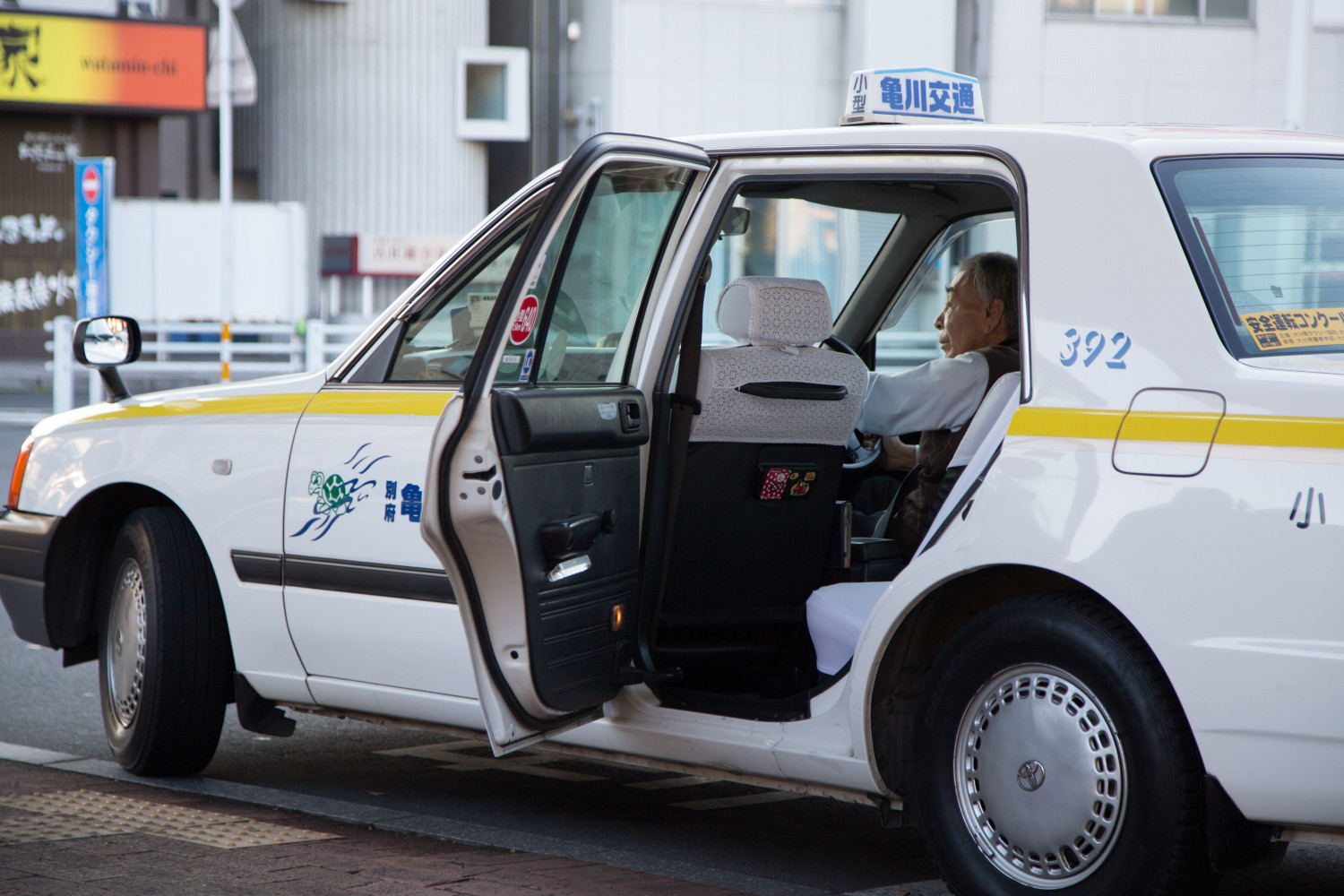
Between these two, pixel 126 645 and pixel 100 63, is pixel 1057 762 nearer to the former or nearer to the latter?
pixel 126 645

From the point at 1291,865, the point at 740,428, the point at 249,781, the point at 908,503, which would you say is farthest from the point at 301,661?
the point at 1291,865

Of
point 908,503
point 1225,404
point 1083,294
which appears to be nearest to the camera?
point 1225,404

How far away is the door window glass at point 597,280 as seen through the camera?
154 inches

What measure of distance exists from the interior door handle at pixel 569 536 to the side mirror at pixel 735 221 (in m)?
0.94

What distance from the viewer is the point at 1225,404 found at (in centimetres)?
330

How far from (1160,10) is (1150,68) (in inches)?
37.9

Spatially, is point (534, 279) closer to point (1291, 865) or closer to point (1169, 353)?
point (1169, 353)

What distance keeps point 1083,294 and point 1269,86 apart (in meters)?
25.6

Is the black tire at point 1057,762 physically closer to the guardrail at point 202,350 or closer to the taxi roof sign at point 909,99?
the taxi roof sign at point 909,99

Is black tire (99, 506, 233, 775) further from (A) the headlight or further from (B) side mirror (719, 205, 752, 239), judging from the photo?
(B) side mirror (719, 205, 752, 239)

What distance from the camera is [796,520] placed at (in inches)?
189

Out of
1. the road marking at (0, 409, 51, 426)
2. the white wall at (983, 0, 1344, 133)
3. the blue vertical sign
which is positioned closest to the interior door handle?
the road marking at (0, 409, 51, 426)

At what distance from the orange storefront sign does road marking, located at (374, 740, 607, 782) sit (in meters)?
20.6

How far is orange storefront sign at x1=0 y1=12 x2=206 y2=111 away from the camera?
78.4 feet
